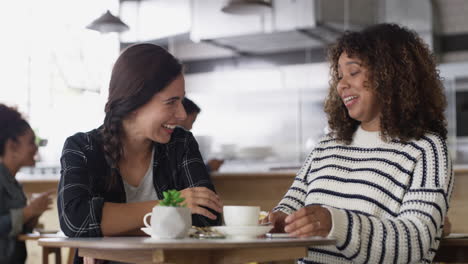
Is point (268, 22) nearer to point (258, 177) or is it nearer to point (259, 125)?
point (259, 125)

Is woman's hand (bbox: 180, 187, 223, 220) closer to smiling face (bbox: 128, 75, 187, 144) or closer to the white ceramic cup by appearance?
the white ceramic cup

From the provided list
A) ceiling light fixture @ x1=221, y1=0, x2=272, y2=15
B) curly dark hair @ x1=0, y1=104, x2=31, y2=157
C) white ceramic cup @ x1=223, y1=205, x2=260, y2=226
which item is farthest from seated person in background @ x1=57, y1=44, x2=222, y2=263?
ceiling light fixture @ x1=221, y1=0, x2=272, y2=15

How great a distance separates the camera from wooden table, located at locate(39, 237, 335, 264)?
1.24 metres

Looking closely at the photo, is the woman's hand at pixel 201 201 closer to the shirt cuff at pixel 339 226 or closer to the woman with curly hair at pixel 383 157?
the woman with curly hair at pixel 383 157

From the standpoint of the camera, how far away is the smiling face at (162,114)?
6.45 feet

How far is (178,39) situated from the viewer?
8.40m

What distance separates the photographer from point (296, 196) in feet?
6.63

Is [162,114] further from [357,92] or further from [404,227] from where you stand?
[404,227]

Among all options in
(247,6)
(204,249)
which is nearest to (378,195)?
(204,249)

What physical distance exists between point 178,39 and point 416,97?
265 inches

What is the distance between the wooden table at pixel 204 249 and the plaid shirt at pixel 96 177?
0.91 ft

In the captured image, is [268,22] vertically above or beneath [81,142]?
above

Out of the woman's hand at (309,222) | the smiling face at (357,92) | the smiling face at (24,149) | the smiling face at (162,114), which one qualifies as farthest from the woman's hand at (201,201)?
the smiling face at (24,149)

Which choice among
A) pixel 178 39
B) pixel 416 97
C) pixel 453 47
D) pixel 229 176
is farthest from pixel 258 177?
pixel 178 39
